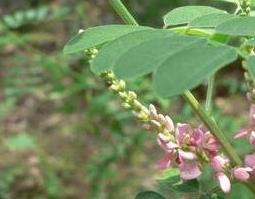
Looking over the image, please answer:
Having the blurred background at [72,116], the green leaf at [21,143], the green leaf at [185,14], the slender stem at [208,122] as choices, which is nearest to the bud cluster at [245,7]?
the green leaf at [185,14]

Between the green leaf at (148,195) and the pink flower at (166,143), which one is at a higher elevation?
the pink flower at (166,143)

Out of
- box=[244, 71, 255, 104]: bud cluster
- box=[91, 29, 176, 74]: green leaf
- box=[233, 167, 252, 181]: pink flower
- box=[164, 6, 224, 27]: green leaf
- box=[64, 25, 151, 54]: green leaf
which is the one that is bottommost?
box=[233, 167, 252, 181]: pink flower

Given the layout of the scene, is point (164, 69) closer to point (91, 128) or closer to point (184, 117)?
point (184, 117)

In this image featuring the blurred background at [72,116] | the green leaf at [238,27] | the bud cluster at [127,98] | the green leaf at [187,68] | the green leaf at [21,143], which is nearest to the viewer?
the green leaf at [187,68]

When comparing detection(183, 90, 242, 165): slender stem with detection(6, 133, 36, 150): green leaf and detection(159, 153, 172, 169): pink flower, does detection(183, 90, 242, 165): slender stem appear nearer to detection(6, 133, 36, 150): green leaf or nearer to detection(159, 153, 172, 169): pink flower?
detection(159, 153, 172, 169): pink flower

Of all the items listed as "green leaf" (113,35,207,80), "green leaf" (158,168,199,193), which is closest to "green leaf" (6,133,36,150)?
"green leaf" (158,168,199,193)

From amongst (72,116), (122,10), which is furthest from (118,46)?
(72,116)

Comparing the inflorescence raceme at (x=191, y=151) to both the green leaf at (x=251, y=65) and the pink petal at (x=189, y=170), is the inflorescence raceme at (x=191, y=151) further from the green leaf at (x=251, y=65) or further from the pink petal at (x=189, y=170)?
the green leaf at (x=251, y=65)
